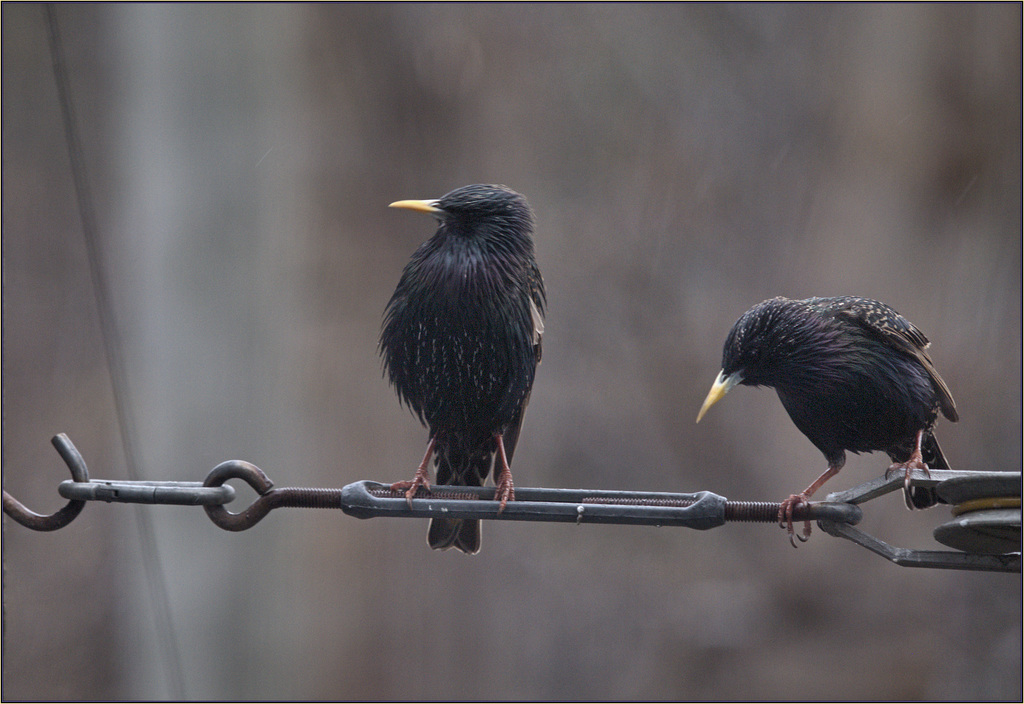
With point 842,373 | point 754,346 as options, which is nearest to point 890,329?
point 842,373

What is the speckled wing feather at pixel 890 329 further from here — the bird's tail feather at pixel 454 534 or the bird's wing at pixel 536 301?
the bird's tail feather at pixel 454 534

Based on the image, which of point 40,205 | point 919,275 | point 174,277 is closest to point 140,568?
point 174,277

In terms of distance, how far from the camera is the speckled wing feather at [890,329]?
2.56 m

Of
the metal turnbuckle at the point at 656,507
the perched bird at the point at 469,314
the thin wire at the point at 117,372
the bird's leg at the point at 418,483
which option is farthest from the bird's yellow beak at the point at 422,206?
the thin wire at the point at 117,372

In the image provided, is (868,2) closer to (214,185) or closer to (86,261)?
(214,185)

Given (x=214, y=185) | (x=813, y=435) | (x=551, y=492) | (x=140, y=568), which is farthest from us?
(x=140, y=568)

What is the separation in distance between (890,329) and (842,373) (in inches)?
8.3

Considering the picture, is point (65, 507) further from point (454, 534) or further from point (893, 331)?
point (893, 331)

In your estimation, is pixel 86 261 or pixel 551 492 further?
pixel 86 261

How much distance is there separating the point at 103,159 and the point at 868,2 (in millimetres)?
3774

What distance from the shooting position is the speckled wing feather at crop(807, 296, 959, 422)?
2.56 meters

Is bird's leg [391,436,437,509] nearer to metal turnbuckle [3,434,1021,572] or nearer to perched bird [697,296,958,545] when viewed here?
metal turnbuckle [3,434,1021,572]

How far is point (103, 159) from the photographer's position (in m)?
4.64

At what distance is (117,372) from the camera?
14.9 feet
